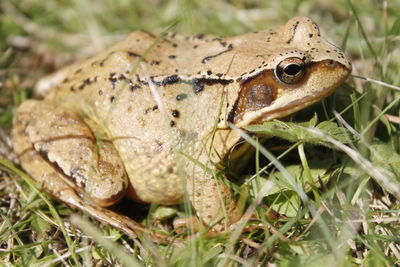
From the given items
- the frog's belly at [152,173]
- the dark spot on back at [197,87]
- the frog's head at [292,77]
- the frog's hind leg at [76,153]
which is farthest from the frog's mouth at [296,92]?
the frog's hind leg at [76,153]

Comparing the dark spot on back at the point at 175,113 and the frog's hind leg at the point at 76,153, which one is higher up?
the dark spot on back at the point at 175,113

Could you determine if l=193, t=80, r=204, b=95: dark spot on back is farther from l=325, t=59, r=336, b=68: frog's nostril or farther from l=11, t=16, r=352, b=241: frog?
l=325, t=59, r=336, b=68: frog's nostril

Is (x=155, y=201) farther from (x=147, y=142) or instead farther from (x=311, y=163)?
(x=311, y=163)

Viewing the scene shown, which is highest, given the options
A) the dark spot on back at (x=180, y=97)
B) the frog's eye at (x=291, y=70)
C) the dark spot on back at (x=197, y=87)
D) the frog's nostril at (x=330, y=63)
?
the frog's nostril at (x=330, y=63)

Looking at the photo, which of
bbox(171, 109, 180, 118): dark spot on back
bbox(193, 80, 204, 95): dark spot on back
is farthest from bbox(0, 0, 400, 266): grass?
bbox(171, 109, 180, 118): dark spot on back

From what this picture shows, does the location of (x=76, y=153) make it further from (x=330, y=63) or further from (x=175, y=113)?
(x=330, y=63)

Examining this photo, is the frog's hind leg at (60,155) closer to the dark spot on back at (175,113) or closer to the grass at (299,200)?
the grass at (299,200)

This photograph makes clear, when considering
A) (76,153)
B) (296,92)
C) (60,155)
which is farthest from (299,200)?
(60,155)

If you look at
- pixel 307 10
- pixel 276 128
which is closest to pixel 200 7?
pixel 307 10

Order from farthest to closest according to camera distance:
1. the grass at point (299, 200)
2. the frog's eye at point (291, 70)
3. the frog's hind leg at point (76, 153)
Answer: the frog's hind leg at point (76, 153), the frog's eye at point (291, 70), the grass at point (299, 200)
